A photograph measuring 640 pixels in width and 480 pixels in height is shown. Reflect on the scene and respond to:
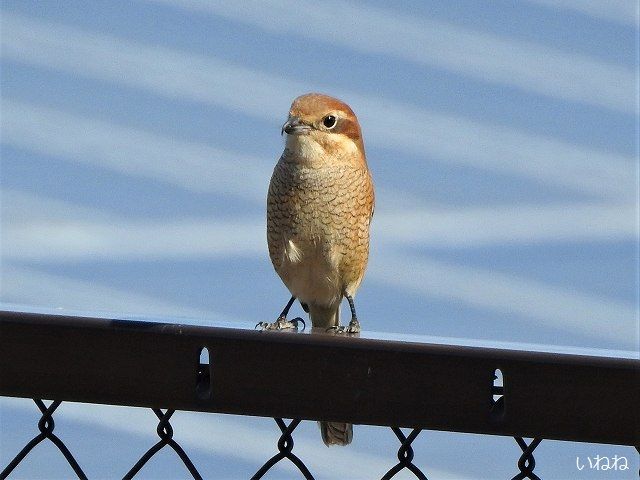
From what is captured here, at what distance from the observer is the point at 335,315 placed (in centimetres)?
395

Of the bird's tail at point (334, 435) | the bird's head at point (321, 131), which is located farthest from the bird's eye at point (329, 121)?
the bird's tail at point (334, 435)

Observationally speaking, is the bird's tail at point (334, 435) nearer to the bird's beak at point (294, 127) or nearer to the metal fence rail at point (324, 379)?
the metal fence rail at point (324, 379)

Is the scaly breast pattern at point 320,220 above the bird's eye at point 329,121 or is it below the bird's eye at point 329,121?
below

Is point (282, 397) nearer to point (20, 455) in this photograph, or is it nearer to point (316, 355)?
point (316, 355)

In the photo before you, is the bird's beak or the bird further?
the bird

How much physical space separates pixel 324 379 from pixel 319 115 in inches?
86.4

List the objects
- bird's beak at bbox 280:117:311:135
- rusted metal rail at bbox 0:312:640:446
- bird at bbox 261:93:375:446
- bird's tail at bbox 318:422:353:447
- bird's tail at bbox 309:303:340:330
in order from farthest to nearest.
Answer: bird's tail at bbox 309:303:340:330 < bird at bbox 261:93:375:446 < bird's beak at bbox 280:117:311:135 < bird's tail at bbox 318:422:353:447 < rusted metal rail at bbox 0:312:640:446

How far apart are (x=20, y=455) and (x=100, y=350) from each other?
1.13 ft

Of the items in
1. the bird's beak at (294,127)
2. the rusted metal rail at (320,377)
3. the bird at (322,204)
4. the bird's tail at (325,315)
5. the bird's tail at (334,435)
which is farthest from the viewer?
the bird's tail at (325,315)

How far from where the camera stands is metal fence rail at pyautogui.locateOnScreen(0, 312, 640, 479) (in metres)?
1.22

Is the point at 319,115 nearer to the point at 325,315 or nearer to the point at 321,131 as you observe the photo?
the point at 321,131

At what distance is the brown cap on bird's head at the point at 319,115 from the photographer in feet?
11.0

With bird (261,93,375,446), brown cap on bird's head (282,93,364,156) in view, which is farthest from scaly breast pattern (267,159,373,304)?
brown cap on bird's head (282,93,364,156)

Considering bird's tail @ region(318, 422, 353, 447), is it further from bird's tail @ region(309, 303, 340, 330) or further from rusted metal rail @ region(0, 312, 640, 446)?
bird's tail @ region(309, 303, 340, 330)
